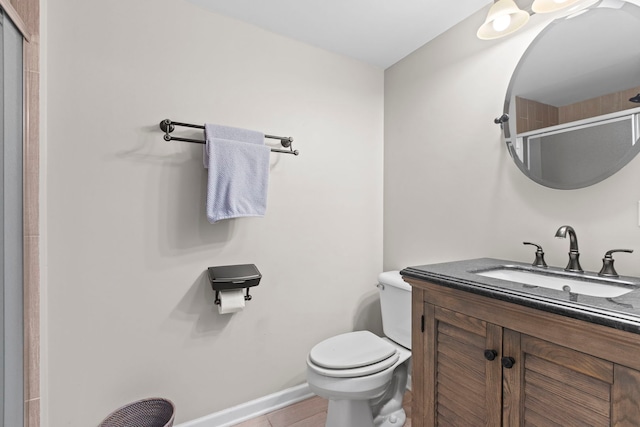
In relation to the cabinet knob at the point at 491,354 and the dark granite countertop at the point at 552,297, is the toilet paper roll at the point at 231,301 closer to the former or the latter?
the dark granite countertop at the point at 552,297

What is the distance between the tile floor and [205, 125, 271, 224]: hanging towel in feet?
3.83

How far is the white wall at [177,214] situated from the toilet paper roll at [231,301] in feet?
0.44

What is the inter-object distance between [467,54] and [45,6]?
6.58ft

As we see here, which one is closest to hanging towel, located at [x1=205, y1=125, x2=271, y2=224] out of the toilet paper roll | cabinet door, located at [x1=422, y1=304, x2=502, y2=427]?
the toilet paper roll

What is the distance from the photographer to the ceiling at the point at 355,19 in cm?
156

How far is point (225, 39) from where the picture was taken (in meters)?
1.66

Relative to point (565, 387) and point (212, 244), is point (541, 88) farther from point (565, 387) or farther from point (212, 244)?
point (212, 244)

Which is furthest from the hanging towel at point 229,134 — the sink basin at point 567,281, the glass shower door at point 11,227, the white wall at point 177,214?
the sink basin at point 567,281

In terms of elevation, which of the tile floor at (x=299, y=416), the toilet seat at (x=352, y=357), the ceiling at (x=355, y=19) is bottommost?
the tile floor at (x=299, y=416)

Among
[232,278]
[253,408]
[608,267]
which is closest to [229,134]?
[232,278]

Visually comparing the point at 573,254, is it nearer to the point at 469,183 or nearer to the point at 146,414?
the point at 469,183

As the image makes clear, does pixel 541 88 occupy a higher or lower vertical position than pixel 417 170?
higher

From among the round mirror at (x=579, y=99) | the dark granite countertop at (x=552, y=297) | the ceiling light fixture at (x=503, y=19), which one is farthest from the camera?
the ceiling light fixture at (x=503, y=19)

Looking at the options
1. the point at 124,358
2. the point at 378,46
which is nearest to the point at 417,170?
the point at 378,46
